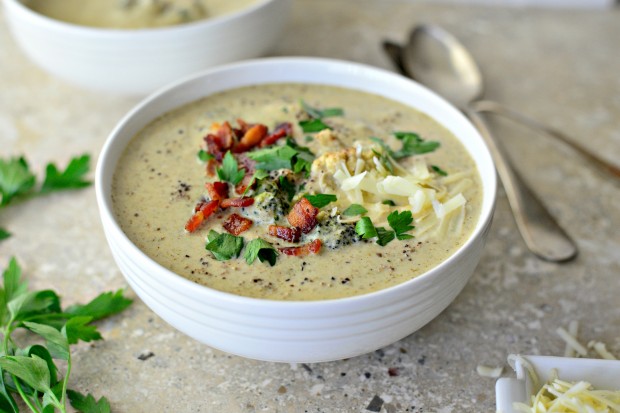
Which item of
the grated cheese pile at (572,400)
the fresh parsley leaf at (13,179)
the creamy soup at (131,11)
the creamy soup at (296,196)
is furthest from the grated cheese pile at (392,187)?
the creamy soup at (131,11)

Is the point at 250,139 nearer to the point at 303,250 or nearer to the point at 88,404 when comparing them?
the point at 303,250

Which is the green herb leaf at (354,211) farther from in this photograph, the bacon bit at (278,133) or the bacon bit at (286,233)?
the bacon bit at (278,133)

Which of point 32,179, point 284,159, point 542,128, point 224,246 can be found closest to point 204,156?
point 284,159

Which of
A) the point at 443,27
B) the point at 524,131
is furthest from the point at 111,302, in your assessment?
the point at 443,27

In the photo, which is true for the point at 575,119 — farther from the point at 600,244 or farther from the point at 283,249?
the point at 283,249

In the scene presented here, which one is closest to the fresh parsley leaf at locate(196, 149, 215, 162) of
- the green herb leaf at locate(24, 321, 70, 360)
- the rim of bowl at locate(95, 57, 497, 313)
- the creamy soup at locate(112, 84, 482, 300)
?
the creamy soup at locate(112, 84, 482, 300)

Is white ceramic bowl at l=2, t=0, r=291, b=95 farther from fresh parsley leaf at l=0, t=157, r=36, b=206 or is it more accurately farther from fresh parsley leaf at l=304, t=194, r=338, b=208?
fresh parsley leaf at l=304, t=194, r=338, b=208
